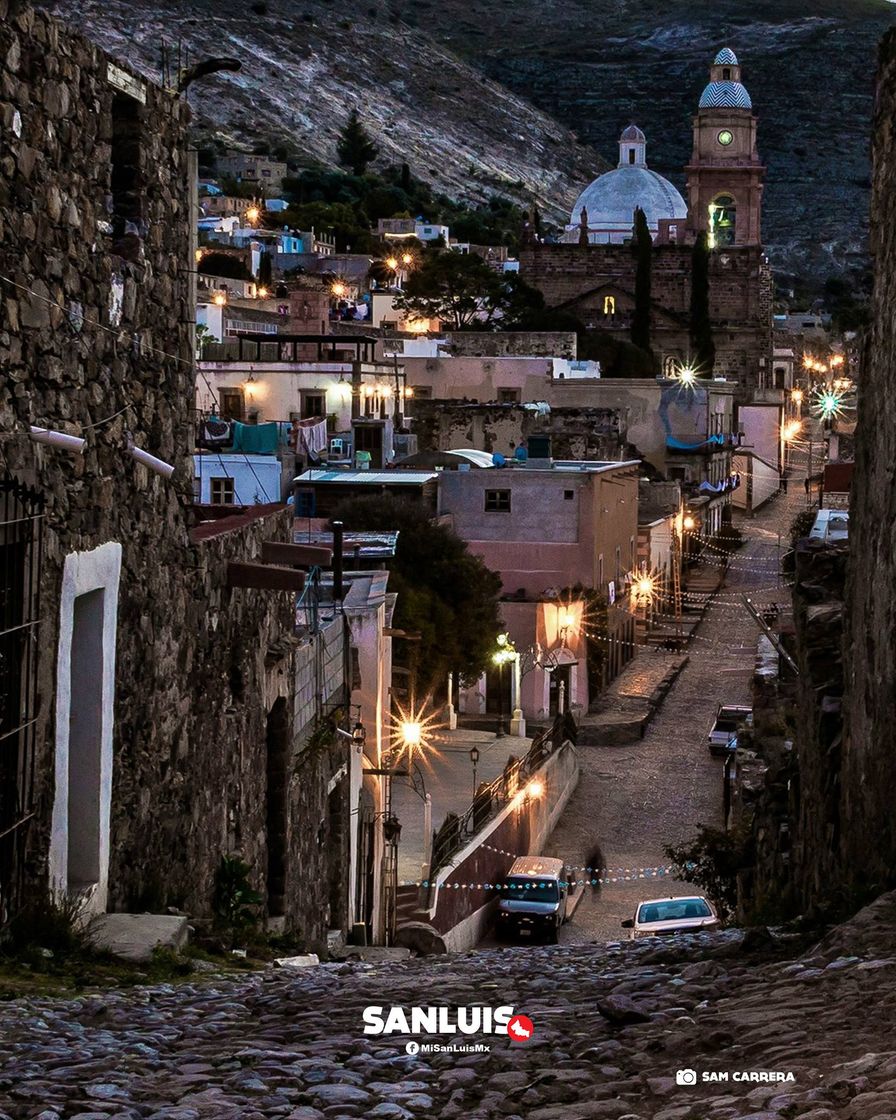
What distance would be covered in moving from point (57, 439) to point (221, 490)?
26.4 m

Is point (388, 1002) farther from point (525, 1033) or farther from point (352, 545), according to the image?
point (352, 545)

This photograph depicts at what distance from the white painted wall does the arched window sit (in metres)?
90.3

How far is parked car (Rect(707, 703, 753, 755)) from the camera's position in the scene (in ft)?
118

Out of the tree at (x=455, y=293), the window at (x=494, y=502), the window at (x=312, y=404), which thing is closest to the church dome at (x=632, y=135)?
the tree at (x=455, y=293)

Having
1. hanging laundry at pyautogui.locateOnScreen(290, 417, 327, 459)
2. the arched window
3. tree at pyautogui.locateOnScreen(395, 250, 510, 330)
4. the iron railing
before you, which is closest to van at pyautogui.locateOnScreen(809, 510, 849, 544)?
the iron railing

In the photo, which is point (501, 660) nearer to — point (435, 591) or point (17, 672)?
point (435, 591)

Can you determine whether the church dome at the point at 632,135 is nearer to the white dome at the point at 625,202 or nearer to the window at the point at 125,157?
the white dome at the point at 625,202

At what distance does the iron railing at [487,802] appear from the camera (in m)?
23.1

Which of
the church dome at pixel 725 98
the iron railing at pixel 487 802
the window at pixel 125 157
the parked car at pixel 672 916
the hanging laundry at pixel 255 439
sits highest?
the church dome at pixel 725 98

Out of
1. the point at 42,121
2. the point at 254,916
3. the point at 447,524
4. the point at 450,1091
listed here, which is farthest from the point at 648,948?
the point at 447,524

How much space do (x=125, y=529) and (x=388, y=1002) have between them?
8.21ft

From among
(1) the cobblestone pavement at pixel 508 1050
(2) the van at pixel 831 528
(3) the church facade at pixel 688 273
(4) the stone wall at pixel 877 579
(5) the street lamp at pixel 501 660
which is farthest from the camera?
(3) the church facade at pixel 688 273

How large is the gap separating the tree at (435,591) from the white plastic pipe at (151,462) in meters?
23.4

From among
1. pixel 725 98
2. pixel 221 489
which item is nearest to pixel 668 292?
pixel 725 98
